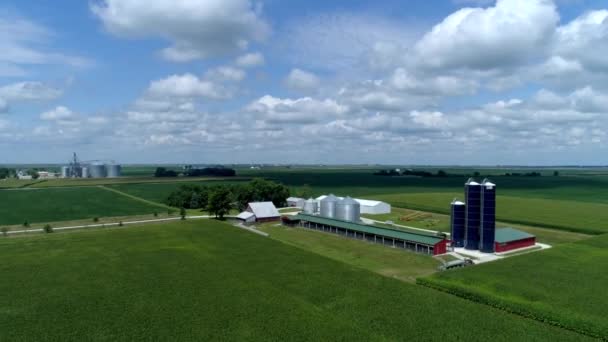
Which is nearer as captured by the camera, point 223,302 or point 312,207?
point 223,302

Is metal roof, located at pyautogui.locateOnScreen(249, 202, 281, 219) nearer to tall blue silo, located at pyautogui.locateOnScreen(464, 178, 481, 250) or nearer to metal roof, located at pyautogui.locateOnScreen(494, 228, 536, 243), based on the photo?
tall blue silo, located at pyautogui.locateOnScreen(464, 178, 481, 250)

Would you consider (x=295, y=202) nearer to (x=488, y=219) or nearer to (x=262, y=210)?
(x=262, y=210)

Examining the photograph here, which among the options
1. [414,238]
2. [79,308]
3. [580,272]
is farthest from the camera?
[414,238]

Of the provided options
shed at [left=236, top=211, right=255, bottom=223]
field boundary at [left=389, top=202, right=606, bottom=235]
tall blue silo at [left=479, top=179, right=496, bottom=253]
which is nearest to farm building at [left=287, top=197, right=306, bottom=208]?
shed at [left=236, top=211, right=255, bottom=223]

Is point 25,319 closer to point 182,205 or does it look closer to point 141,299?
point 141,299

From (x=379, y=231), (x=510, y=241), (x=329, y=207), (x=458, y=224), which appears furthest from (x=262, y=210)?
(x=510, y=241)

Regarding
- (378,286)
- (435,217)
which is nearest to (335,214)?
(435,217)
